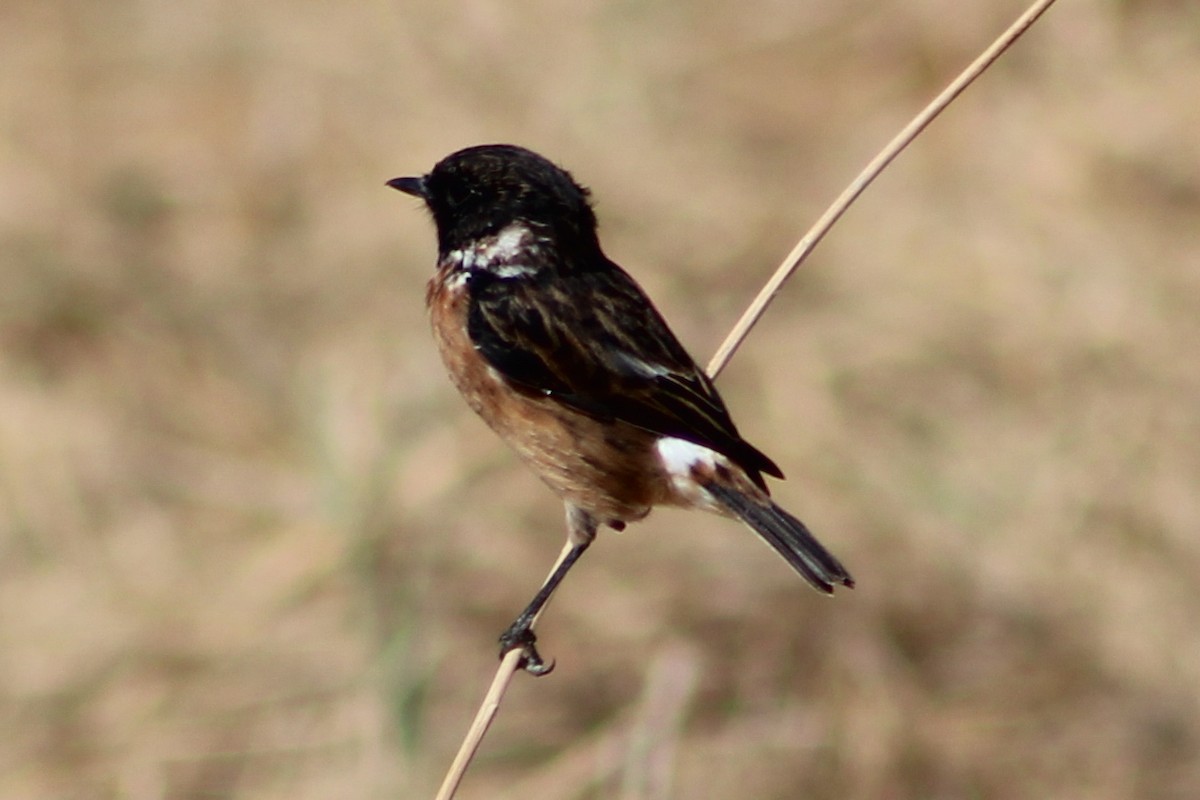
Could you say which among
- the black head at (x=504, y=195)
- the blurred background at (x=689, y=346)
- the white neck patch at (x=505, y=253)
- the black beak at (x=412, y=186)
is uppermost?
the black beak at (x=412, y=186)

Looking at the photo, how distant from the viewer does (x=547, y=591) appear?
4766 mm

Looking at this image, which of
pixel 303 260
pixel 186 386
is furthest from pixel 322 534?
pixel 303 260

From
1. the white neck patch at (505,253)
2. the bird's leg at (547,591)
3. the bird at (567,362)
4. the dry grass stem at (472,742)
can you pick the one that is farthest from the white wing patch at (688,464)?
the dry grass stem at (472,742)

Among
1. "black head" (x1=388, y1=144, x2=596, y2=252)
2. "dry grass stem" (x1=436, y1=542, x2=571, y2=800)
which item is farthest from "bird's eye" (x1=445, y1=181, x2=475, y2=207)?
"dry grass stem" (x1=436, y1=542, x2=571, y2=800)

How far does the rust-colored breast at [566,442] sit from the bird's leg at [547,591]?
5.3 inches

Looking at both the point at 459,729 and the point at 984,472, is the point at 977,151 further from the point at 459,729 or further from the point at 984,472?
the point at 459,729

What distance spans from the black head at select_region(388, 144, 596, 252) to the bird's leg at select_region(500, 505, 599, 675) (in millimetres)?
730

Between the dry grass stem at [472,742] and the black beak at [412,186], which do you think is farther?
the black beak at [412,186]

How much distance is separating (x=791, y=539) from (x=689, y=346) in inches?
188

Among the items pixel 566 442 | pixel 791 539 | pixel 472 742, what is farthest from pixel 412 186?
pixel 472 742

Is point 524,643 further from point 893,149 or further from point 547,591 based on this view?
point 893,149

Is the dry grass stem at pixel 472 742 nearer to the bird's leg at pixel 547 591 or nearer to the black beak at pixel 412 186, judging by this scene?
the bird's leg at pixel 547 591

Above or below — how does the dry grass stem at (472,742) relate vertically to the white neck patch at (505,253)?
below

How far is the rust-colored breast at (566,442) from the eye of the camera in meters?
4.63
